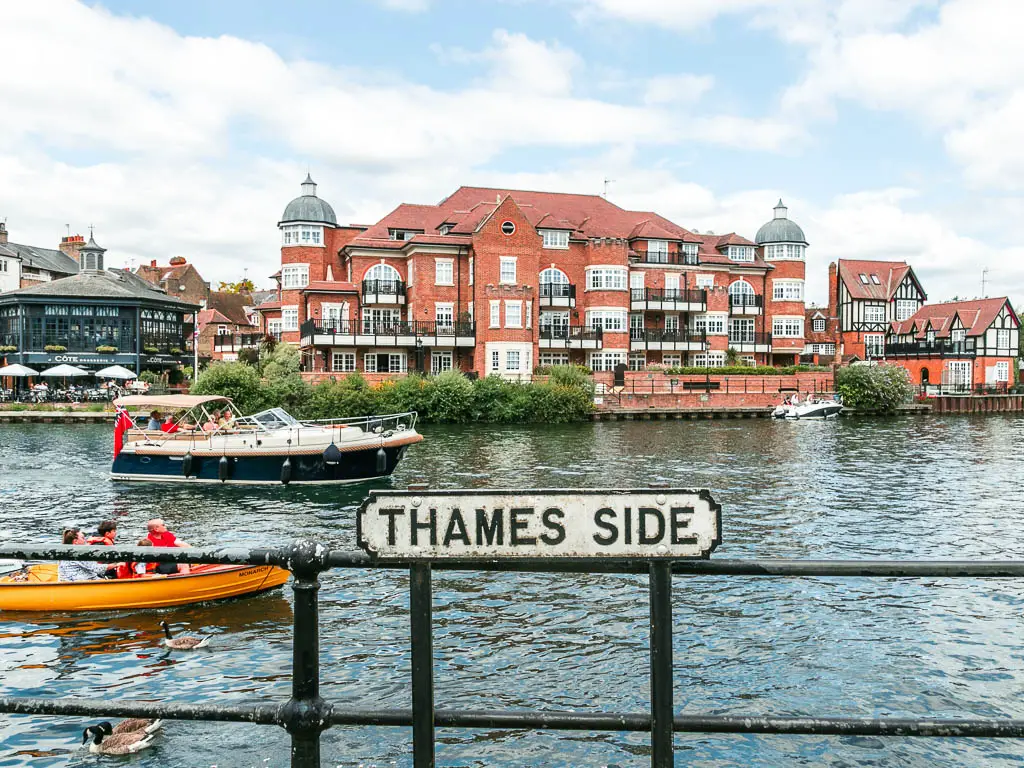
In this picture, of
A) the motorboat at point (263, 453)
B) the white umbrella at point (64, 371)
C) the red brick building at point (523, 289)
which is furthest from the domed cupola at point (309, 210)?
the motorboat at point (263, 453)

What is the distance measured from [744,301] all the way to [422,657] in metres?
78.2

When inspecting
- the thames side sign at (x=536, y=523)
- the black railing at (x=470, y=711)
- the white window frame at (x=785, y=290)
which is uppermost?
the white window frame at (x=785, y=290)

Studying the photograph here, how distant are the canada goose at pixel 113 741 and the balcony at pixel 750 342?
7115cm

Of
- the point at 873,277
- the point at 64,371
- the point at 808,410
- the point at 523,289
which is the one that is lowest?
the point at 808,410

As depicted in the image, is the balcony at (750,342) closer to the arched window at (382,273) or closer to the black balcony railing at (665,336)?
the black balcony railing at (665,336)

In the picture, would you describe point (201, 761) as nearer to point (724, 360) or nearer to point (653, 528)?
point (653, 528)

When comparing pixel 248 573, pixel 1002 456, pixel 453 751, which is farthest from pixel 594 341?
pixel 453 751

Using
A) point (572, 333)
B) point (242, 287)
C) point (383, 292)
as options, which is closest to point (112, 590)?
point (383, 292)

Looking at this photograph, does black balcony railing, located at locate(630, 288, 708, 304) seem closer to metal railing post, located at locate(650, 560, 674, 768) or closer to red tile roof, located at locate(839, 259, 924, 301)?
red tile roof, located at locate(839, 259, 924, 301)

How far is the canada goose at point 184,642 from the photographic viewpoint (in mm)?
12945

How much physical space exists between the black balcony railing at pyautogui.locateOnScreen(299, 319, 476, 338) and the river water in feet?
125

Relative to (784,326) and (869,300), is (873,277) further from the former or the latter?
(784,326)

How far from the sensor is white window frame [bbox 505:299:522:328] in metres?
64.8

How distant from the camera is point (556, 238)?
69688 millimetres
